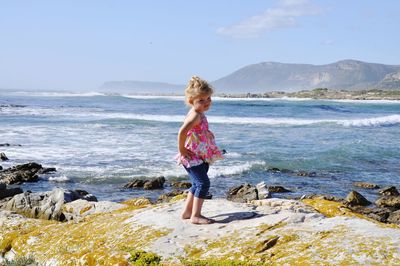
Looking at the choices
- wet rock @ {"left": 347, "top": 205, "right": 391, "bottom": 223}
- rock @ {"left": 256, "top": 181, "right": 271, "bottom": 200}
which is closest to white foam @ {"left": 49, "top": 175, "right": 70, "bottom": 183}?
rock @ {"left": 256, "top": 181, "right": 271, "bottom": 200}

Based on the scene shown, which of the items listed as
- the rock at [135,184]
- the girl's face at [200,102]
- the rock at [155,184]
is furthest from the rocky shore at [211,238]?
the rock at [135,184]

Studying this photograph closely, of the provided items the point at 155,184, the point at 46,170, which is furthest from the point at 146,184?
the point at 46,170

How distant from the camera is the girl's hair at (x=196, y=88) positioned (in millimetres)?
6301

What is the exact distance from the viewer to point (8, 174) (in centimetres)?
1991

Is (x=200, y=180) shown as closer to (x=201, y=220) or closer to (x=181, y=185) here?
(x=201, y=220)

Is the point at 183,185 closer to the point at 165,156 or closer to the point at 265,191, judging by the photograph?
the point at 265,191

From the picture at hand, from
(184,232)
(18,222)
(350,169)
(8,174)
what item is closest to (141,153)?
(8,174)

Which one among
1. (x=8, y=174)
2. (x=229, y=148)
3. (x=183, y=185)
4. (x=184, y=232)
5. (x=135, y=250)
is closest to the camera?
(x=135, y=250)

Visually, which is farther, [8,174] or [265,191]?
[8,174]

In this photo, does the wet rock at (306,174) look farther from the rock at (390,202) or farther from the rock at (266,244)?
the rock at (266,244)

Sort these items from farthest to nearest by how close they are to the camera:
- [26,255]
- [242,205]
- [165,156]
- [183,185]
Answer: [165,156] → [183,185] → [242,205] → [26,255]

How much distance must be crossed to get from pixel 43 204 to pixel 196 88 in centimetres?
501

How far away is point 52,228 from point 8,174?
13889 mm

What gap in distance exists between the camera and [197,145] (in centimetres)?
647
